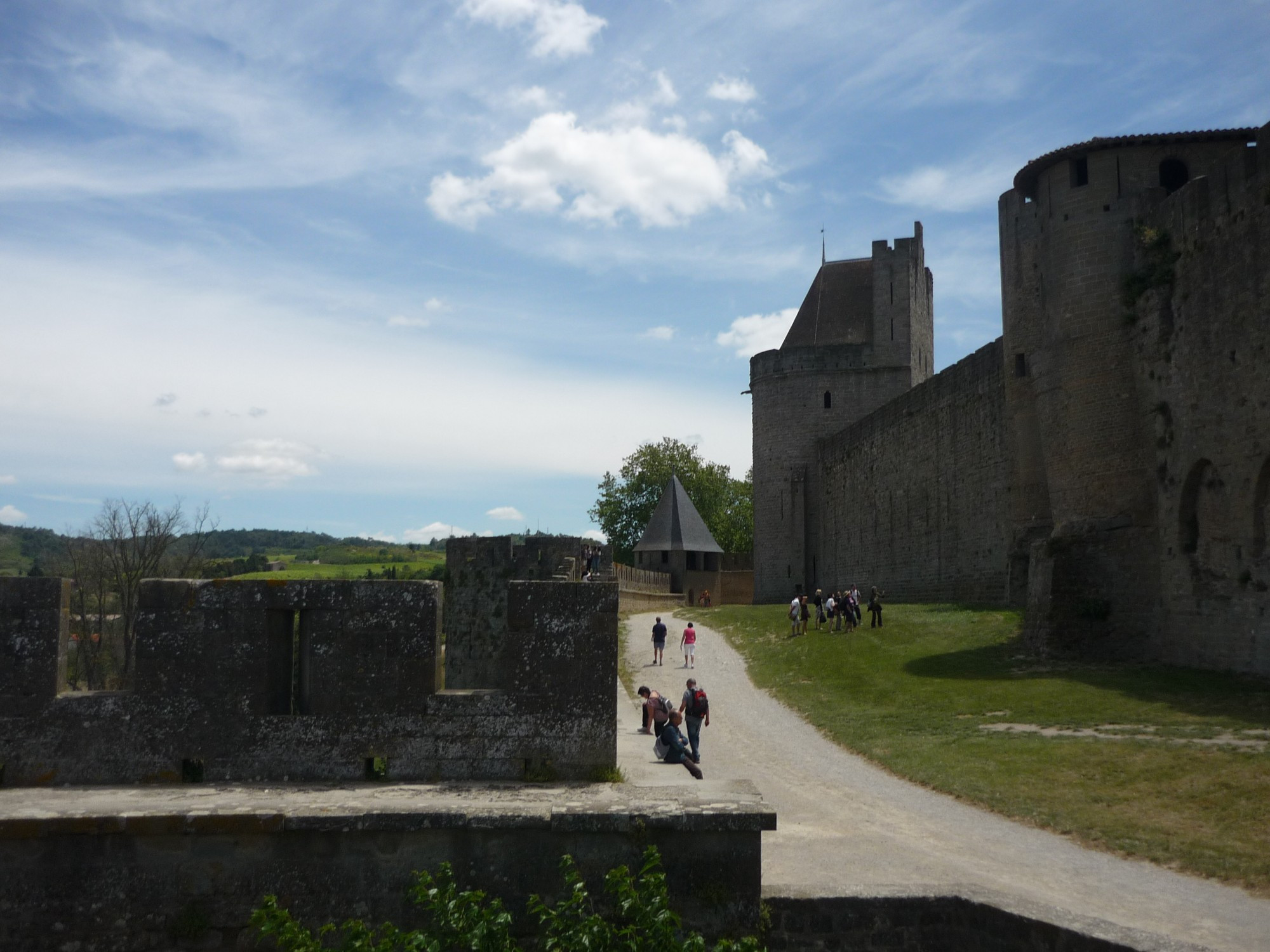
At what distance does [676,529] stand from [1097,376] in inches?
1465

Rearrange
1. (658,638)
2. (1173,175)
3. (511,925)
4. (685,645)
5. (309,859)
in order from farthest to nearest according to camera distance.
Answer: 1. (658,638)
2. (685,645)
3. (1173,175)
4. (309,859)
5. (511,925)

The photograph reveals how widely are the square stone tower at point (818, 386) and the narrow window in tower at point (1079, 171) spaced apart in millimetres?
28888

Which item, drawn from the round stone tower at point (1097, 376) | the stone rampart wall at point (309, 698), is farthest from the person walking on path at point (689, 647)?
the stone rampart wall at point (309, 698)

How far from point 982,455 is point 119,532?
34719 mm

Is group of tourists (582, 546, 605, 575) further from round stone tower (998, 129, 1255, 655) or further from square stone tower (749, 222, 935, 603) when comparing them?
square stone tower (749, 222, 935, 603)

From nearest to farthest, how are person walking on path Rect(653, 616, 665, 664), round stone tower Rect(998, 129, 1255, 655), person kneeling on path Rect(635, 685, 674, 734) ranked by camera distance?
person kneeling on path Rect(635, 685, 674, 734) → round stone tower Rect(998, 129, 1255, 655) → person walking on path Rect(653, 616, 665, 664)

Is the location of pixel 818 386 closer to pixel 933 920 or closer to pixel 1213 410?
pixel 1213 410

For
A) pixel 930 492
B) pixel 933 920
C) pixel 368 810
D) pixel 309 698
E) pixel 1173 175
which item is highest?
pixel 1173 175

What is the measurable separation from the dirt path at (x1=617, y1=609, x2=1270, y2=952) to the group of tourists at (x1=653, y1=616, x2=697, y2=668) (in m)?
9.74

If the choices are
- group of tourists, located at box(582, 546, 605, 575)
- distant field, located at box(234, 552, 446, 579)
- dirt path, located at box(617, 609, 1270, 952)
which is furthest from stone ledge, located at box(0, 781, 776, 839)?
distant field, located at box(234, 552, 446, 579)

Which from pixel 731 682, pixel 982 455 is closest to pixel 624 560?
pixel 982 455

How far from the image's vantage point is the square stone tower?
5200 centimetres

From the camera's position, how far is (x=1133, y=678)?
18594mm

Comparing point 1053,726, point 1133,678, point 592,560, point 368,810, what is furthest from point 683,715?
point 1133,678
